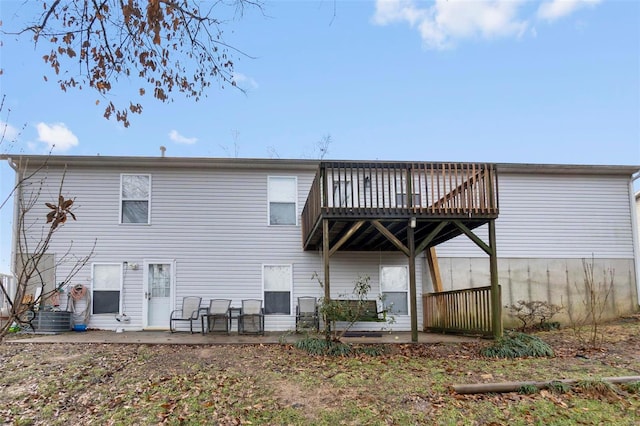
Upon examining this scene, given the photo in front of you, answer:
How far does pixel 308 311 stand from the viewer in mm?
10703

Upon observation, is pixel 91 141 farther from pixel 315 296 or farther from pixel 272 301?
pixel 315 296

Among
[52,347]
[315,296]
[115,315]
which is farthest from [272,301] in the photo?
[52,347]

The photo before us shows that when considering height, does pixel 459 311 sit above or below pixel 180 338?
above

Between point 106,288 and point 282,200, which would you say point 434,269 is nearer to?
point 282,200

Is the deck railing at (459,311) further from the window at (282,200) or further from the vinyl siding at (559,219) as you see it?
the window at (282,200)

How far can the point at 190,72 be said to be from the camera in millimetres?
5438

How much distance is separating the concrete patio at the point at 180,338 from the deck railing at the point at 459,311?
28 cm

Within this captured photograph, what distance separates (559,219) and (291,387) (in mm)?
9027

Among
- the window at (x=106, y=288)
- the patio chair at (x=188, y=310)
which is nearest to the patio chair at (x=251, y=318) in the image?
the patio chair at (x=188, y=310)

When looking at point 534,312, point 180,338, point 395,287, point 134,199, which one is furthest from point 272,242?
point 534,312

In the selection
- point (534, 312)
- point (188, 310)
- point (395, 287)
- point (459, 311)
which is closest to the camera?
point (459, 311)

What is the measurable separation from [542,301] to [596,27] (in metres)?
6.76

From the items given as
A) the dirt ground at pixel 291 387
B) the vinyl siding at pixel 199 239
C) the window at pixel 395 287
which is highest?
the vinyl siding at pixel 199 239

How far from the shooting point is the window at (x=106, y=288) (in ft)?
34.9
